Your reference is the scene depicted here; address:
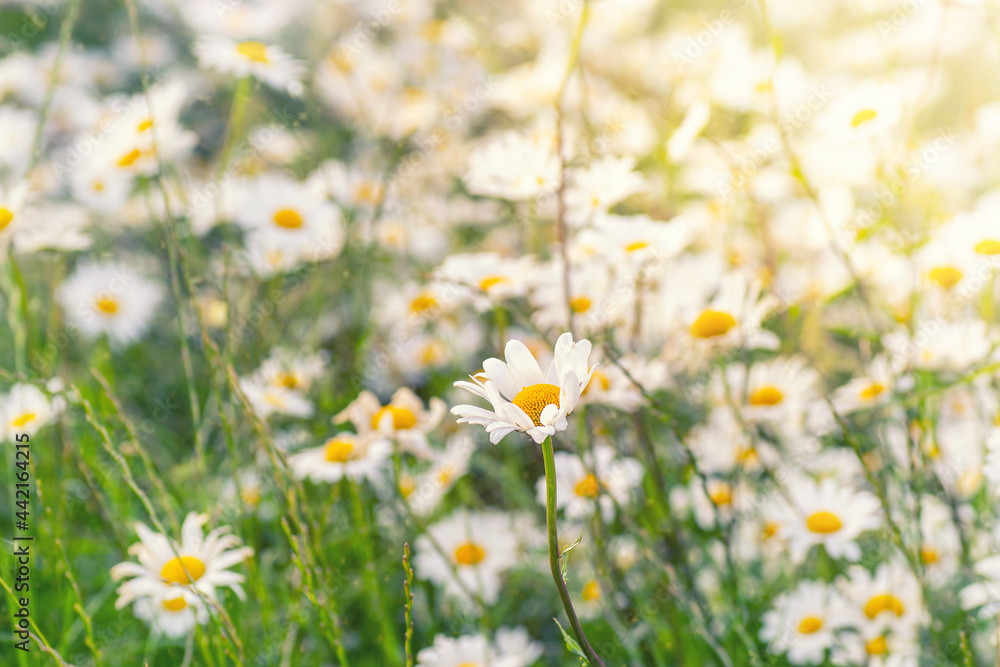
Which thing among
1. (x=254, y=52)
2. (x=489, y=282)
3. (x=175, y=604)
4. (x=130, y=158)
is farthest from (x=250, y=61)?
(x=175, y=604)

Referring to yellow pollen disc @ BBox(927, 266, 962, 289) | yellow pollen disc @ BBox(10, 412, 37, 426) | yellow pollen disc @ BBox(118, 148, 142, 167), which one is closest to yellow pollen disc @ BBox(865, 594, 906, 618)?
yellow pollen disc @ BBox(927, 266, 962, 289)

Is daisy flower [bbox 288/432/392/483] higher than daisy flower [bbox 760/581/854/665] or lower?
higher

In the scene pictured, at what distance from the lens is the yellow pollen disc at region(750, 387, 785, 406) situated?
1019 millimetres

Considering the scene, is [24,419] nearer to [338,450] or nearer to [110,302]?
[338,450]

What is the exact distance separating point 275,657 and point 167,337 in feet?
4.07

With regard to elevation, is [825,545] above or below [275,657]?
above

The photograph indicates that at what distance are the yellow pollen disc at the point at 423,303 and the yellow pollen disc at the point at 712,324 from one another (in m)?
0.44

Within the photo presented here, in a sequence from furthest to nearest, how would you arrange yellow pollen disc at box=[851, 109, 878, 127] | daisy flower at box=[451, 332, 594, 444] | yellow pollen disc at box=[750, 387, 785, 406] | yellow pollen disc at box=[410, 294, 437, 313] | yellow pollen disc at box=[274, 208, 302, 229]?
yellow pollen disc at box=[274, 208, 302, 229]
yellow pollen disc at box=[410, 294, 437, 313]
yellow pollen disc at box=[750, 387, 785, 406]
yellow pollen disc at box=[851, 109, 878, 127]
daisy flower at box=[451, 332, 594, 444]

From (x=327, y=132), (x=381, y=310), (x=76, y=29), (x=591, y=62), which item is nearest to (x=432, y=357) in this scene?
(x=381, y=310)

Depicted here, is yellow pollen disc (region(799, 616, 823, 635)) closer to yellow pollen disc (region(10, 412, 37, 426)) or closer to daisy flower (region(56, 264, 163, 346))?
yellow pollen disc (region(10, 412, 37, 426))

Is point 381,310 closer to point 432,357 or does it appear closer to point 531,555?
point 432,357

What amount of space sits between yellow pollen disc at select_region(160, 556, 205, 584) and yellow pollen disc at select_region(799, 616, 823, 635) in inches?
22.9

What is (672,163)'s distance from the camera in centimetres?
88

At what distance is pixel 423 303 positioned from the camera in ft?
3.95
